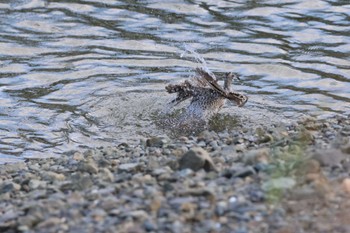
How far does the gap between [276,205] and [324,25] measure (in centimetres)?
812

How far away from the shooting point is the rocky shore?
4996 mm

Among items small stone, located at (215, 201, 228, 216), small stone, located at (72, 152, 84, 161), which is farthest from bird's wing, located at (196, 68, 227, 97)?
small stone, located at (215, 201, 228, 216)

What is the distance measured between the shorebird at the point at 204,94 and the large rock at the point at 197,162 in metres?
3.16

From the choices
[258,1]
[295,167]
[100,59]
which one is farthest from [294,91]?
[295,167]

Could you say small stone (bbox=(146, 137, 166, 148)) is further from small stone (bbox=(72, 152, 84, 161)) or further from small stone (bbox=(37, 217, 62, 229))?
small stone (bbox=(37, 217, 62, 229))

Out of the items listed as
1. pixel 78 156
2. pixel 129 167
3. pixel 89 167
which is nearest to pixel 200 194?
pixel 129 167

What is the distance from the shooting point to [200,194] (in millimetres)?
5320

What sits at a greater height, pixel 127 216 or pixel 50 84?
pixel 127 216

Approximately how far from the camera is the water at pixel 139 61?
9844mm

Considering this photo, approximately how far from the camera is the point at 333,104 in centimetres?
1020

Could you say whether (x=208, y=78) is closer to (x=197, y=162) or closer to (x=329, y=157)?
(x=197, y=162)

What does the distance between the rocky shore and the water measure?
2750mm

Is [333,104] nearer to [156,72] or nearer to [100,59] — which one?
[156,72]

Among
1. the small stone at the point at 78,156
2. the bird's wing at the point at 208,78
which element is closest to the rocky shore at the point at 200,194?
the small stone at the point at 78,156
